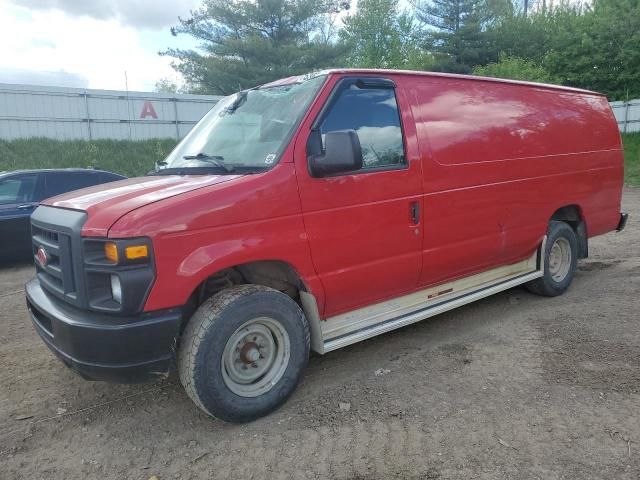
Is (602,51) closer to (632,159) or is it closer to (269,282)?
(632,159)

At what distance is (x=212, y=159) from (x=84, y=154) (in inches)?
631

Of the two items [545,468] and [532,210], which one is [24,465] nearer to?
[545,468]

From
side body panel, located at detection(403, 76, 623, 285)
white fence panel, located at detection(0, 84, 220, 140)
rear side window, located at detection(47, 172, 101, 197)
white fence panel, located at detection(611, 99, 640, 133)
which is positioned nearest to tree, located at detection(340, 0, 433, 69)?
white fence panel, located at detection(611, 99, 640, 133)

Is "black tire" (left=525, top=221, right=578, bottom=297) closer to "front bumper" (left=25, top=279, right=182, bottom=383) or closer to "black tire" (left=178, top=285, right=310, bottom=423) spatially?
"black tire" (left=178, top=285, right=310, bottom=423)

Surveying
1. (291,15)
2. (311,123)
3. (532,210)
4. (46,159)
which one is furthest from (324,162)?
(291,15)

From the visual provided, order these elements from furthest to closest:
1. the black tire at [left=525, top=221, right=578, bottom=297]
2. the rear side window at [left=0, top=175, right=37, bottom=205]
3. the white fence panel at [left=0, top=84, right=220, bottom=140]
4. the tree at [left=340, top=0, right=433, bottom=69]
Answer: the tree at [left=340, top=0, right=433, bottom=69] → the white fence panel at [left=0, top=84, right=220, bottom=140] → the rear side window at [left=0, top=175, right=37, bottom=205] → the black tire at [left=525, top=221, right=578, bottom=297]

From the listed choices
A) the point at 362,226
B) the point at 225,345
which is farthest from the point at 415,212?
the point at 225,345

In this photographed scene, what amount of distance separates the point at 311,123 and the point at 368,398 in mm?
1938

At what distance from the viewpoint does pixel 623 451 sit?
2.77 meters

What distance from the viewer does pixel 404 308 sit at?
13.4 feet

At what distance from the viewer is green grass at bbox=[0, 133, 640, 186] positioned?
1634 centimetres

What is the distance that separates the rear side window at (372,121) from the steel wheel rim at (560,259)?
276cm

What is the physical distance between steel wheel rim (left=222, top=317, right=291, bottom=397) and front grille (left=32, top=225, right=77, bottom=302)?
1.01 m

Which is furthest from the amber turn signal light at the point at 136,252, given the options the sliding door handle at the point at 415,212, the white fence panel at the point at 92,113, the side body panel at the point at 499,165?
the white fence panel at the point at 92,113
